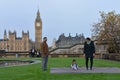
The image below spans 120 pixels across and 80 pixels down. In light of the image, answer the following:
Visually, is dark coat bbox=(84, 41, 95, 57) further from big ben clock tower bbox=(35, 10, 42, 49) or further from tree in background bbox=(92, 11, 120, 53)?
big ben clock tower bbox=(35, 10, 42, 49)

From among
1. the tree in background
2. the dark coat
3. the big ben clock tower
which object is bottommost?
the dark coat

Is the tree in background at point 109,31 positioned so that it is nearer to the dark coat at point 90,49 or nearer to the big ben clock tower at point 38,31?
the dark coat at point 90,49

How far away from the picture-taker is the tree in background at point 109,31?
64.3 m

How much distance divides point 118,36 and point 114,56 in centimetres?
1565

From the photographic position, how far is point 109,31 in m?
64.9

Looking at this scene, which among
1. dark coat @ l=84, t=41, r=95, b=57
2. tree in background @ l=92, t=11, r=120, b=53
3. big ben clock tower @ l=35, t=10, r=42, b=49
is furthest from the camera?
big ben clock tower @ l=35, t=10, r=42, b=49

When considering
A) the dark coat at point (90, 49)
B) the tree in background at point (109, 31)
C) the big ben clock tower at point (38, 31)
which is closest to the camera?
the dark coat at point (90, 49)

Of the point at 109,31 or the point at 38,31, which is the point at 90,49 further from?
the point at 38,31

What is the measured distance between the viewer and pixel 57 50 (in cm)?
8125

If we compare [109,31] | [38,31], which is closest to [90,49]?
[109,31]

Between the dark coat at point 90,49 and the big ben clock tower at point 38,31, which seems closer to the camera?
the dark coat at point 90,49

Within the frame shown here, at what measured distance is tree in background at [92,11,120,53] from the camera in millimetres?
64312

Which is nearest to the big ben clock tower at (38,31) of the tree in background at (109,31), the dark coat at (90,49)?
the tree in background at (109,31)

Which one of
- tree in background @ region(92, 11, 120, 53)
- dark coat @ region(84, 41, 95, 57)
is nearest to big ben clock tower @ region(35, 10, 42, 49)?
tree in background @ region(92, 11, 120, 53)
